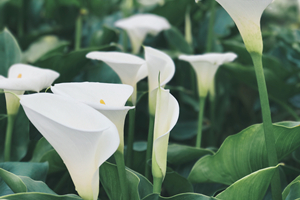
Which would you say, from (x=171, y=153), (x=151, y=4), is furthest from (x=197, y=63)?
(x=151, y=4)

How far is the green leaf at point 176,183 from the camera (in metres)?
0.38

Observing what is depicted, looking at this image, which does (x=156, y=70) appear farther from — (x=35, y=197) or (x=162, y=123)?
(x=35, y=197)

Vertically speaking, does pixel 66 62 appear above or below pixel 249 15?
below

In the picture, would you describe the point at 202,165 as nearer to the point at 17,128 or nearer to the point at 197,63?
the point at 197,63

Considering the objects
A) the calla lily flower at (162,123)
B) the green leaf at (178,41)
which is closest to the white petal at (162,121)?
the calla lily flower at (162,123)

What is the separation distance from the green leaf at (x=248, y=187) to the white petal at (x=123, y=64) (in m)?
0.17

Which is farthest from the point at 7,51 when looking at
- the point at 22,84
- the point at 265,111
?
the point at 265,111

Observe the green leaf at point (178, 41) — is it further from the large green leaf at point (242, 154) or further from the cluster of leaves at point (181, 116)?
the large green leaf at point (242, 154)

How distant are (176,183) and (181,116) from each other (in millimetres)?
381

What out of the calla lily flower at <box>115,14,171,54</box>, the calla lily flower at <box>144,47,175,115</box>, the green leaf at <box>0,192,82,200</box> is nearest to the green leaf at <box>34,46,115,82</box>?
the calla lily flower at <box>115,14,171,54</box>

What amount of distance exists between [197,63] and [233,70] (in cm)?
23

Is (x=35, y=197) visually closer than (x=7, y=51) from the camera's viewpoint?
Yes

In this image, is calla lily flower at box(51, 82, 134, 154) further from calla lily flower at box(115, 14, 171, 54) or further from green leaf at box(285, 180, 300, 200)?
calla lily flower at box(115, 14, 171, 54)

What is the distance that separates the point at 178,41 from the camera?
0.74m
